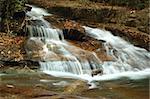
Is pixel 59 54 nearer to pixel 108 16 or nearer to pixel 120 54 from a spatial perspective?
pixel 120 54

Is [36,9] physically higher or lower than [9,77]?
higher

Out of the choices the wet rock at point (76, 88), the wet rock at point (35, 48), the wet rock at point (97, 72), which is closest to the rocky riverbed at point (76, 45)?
the wet rock at point (76, 88)

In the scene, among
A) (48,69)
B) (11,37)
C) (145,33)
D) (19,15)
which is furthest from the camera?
(145,33)

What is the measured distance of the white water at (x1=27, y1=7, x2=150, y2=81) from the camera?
12486 mm

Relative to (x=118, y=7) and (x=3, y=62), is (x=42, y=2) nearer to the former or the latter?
(x=118, y=7)

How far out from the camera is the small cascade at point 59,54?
41.2ft

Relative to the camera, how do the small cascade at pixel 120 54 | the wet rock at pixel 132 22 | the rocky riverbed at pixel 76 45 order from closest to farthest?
1. the rocky riverbed at pixel 76 45
2. the small cascade at pixel 120 54
3. the wet rock at pixel 132 22

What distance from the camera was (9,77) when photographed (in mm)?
11180

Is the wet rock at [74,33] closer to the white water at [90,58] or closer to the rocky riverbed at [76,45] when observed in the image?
the rocky riverbed at [76,45]

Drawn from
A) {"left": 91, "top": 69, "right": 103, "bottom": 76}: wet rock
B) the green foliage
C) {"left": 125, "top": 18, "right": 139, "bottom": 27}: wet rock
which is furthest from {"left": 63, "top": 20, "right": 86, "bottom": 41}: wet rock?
the green foliage

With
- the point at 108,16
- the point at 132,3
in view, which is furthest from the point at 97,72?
the point at 132,3

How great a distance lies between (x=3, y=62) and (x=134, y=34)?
246 inches

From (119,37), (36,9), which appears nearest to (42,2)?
(36,9)

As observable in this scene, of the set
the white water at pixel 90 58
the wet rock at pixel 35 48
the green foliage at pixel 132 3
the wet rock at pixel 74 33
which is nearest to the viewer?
the white water at pixel 90 58
